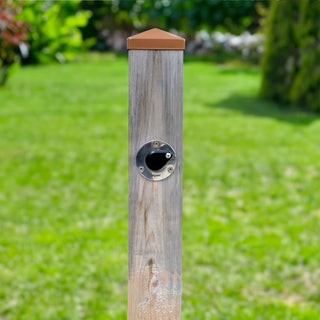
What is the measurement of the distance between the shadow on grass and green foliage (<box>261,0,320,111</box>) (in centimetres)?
36

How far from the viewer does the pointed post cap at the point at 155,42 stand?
1532mm

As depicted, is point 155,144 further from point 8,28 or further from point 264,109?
point 264,109

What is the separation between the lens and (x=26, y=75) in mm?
15438

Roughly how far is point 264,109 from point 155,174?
9.54 meters

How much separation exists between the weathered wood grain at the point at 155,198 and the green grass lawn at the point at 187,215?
1593 mm

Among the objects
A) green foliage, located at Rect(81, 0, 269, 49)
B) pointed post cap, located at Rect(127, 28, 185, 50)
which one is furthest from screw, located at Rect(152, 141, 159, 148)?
green foliage, located at Rect(81, 0, 269, 49)

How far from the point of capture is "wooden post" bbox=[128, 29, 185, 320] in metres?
1.56

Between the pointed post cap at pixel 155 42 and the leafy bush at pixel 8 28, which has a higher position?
the pointed post cap at pixel 155 42

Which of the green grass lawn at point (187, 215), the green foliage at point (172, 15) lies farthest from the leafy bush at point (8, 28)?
the green foliage at point (172, 15)

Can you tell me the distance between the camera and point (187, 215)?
4859 mm

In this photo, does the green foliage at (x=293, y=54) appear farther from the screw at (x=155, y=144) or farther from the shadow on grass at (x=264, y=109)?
the screw at (x=155, y=144)

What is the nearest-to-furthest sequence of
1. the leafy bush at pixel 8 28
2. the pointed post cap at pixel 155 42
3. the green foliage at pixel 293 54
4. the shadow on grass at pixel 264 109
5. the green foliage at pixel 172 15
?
the pointed post cap at pixel 155 42, the leafy bush at pixel 8 28, the shadow on grass at pixel 264 109, the green foliage at pixel 293 54, the green foliage at pixel 172 15

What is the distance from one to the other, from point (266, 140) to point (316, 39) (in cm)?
398

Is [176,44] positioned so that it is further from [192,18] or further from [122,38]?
[122,38]
